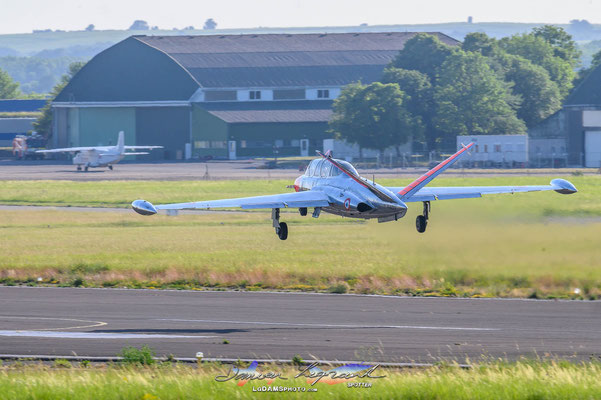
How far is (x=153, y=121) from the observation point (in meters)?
168

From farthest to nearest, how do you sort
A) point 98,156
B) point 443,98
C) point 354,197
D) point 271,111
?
point 271,111 → point 443,98 → point 98,156 → point 354,197

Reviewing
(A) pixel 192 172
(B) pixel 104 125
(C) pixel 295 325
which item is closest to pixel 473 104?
(A) pixel 192 172

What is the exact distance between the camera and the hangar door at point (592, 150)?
133 metres

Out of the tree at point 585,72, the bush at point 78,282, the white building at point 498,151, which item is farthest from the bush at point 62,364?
the tree at point 585,72

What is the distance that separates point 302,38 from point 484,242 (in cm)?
15062

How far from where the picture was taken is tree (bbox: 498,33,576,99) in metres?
182

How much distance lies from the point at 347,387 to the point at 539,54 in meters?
170

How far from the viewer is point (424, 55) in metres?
162

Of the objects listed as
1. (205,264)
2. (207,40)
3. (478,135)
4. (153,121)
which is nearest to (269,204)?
(205,264)

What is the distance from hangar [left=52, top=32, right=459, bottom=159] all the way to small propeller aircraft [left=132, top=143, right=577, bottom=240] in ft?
401

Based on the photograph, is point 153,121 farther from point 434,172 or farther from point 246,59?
point 434,172

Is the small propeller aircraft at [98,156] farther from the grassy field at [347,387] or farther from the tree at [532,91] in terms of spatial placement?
the grassy field at [347,387]

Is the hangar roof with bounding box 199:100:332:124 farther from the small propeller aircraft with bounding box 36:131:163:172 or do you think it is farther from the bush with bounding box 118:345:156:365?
the bush with bounding box 118:345:156:365

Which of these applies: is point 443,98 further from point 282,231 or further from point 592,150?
point 282,231
